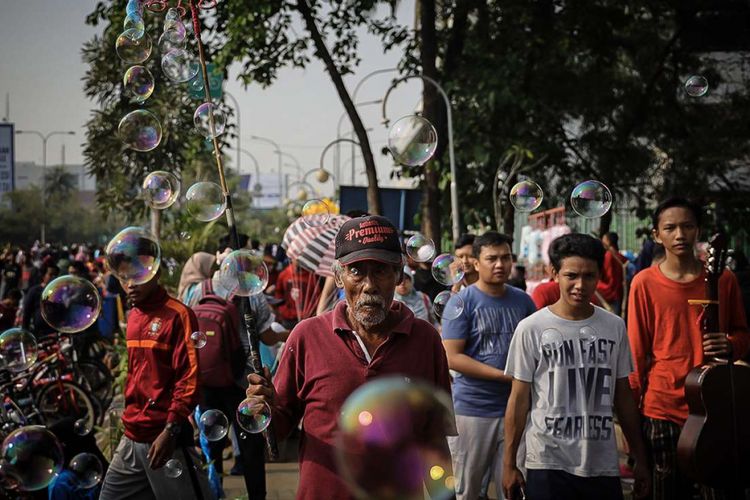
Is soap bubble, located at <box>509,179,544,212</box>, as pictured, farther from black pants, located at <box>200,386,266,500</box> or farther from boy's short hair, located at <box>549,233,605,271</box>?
black pants, located at <box>200,386,266,500</box>

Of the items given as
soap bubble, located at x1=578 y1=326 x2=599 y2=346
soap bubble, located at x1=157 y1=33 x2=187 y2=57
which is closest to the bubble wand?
soap bubble, located at x1=578 y1=326 x2=599 y2=346

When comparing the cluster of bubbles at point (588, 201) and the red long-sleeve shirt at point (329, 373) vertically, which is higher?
the cluster of bubbles at point (588, 201)

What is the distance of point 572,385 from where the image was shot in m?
4.12

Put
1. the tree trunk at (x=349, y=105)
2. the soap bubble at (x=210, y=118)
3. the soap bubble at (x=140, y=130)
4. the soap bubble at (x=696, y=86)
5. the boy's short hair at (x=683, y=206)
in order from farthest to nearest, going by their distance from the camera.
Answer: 1. the tree trunk at (x=349, y=105)
2. the soap bubble at (x=696, y=86)
3. the soap bubble at (x=140, y=130)
4. the boy's short hair at (x=683, y=206)
5. the soap bubble at (x=210, y=118)

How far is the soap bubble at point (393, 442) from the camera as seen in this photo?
9.52ft

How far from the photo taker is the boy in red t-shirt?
4562mm

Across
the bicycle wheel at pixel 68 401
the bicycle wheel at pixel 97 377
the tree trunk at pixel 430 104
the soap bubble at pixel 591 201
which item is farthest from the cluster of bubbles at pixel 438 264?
the tree trunk at pixel 430 104

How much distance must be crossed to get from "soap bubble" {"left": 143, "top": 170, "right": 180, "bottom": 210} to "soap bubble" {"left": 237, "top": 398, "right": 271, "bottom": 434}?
2430mm

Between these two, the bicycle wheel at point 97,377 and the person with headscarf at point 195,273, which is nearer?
the person with headscarf at point 195,273

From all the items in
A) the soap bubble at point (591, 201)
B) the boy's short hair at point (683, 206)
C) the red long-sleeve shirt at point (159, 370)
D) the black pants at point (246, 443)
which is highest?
the soap bubble at point (591, 201)

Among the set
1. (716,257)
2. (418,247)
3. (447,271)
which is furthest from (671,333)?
(418,247)

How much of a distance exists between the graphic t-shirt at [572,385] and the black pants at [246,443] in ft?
7.63

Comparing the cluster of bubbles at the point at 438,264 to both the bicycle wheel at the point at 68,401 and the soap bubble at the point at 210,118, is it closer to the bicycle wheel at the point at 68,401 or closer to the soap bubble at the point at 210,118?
the soap bubble at the point at 210,118

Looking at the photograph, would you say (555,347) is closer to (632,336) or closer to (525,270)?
(632,336)
